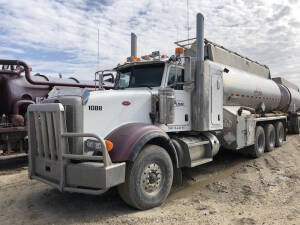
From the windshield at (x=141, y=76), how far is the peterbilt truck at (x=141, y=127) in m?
0.02

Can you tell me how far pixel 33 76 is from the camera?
990 cm

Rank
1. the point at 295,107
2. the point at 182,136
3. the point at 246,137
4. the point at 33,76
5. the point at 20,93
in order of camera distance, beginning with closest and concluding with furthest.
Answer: the point at 182,136 < the point at 246,137 < the point at 20,93 < the point at 33,76 < the point at 295,107

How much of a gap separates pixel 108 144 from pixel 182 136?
7.90ft

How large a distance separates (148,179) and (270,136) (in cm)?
721

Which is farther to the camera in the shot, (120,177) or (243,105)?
(243,105)

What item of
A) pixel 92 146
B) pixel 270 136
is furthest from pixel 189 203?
pixel 270 136

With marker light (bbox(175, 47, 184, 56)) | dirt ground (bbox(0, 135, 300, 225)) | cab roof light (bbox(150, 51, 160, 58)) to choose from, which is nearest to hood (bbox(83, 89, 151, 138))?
cab roof light (bbox(150, 51, 160, 58))

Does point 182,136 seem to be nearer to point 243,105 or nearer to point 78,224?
point 78,224

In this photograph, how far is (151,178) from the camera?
512cm

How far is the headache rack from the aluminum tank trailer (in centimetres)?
386

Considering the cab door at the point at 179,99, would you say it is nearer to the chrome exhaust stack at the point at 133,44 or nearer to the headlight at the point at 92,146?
the headlight at the point at 92,146

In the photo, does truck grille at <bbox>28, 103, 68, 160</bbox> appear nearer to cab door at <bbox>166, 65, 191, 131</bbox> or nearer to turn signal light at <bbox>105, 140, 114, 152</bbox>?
turn signal light at <bbox>105, 140, 114, 152</bbox>

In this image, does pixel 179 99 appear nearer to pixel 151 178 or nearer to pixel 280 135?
pixel 151 178

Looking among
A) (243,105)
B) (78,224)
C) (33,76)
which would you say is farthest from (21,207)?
(243,105)
